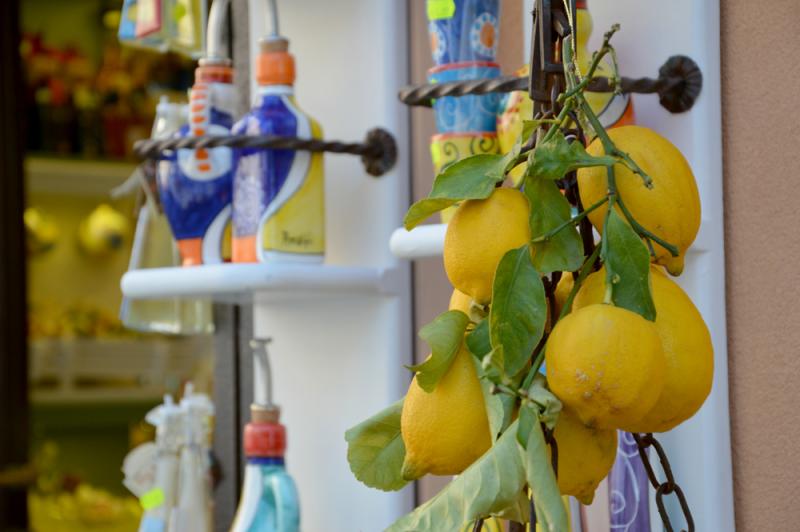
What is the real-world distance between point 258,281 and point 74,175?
216 cm

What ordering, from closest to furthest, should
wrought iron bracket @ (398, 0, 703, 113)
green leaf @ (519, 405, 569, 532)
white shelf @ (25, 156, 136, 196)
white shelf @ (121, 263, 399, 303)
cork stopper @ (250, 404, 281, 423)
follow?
green leaf @ (519, 405, 569, 532) → wrought iron bracket @ (398, 0, 703, 113) → white shelf @ (121, 263, 399, 303) → cork stopper @ (250, 404, 281, 423) → white shelf @ (25, 156, 136, 196)

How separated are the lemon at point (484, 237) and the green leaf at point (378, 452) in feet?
0.31

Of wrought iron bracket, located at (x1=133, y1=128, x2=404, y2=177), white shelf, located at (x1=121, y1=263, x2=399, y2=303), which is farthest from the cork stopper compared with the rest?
wrought iron bracket, located at (x1=133, y1=128, x2=404, y2=177)

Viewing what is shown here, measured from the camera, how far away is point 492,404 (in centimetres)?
61

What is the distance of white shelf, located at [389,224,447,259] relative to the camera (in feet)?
3.44

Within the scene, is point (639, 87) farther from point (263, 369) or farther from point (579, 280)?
point (263, 369)

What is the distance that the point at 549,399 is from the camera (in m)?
0.59

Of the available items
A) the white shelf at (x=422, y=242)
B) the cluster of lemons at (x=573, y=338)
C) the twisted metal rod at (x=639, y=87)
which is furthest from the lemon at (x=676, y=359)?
the white shelf at (x=422, y=242)

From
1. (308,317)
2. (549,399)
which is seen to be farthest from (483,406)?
(308,317)

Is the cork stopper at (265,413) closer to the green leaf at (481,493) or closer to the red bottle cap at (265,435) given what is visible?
the red bottle cap at (265,435)

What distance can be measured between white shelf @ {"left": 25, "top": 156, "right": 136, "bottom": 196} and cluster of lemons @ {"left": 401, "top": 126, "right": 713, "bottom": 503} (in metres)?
2.64

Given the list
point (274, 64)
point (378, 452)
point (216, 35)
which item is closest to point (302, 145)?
point (274, 64)

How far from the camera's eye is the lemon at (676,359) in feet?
2.02

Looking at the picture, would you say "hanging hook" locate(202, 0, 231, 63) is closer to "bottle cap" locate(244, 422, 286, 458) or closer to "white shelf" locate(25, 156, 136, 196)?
"bottle cap" locate(244, 422, 286, 458)
